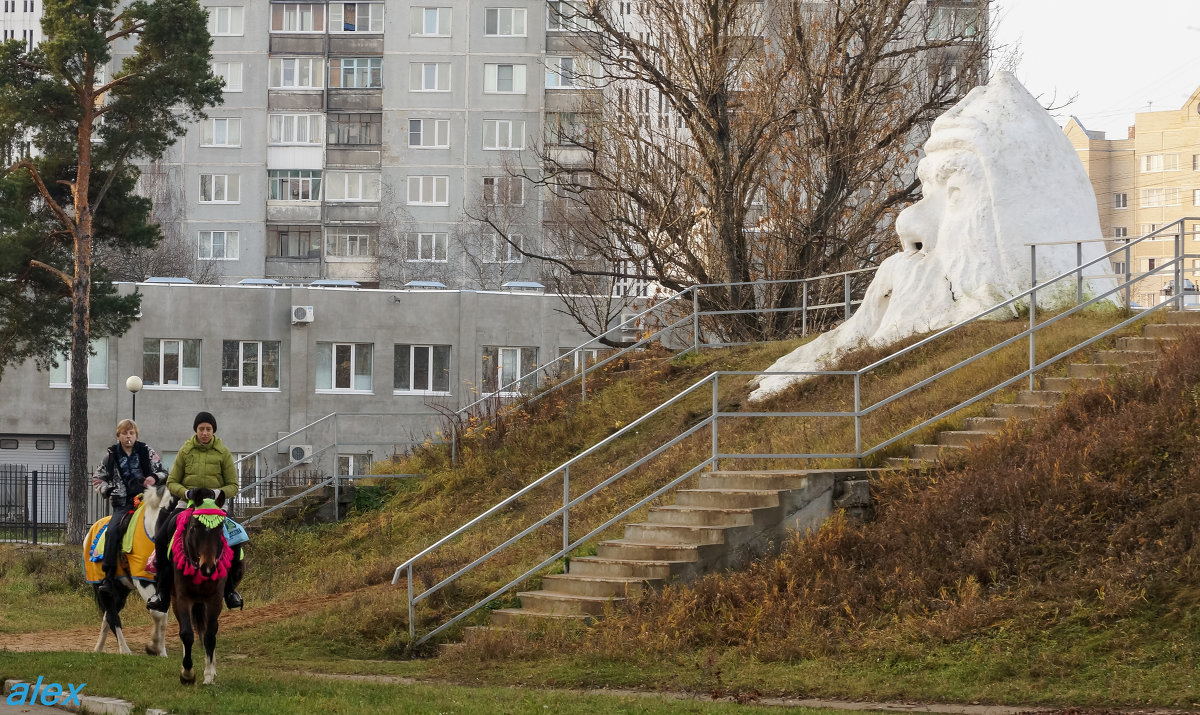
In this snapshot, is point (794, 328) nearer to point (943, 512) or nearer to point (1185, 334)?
point (1185, 334)

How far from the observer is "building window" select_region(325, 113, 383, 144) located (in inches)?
2808

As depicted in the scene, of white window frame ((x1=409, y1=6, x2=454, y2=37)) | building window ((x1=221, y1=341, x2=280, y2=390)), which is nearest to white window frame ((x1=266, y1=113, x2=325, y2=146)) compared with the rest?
white window frame ((x1=409, y1=6, x2=454, y2=37))

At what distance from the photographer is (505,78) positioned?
70.4 m

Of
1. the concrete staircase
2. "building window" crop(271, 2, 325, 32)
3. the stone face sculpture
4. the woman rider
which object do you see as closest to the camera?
the woman rider

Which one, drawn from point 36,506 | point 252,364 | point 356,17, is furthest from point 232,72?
point 36,506

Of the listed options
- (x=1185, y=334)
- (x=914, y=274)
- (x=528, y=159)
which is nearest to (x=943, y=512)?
(x=1185, y=334)

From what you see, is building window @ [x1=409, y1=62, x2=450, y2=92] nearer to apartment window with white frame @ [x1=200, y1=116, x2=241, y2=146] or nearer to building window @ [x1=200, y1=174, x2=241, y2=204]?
apartment window with white frame @ [x1=200, y1=116, x2=241, y2=146]

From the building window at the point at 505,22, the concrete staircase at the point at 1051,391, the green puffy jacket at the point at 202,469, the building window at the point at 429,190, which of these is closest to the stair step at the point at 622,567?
the concrete staircase at the point at 1051,391

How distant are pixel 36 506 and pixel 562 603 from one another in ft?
87.8

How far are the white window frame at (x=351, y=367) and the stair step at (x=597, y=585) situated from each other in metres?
33.4

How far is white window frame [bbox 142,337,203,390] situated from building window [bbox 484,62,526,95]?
26.6m

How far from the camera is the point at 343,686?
1242 cm

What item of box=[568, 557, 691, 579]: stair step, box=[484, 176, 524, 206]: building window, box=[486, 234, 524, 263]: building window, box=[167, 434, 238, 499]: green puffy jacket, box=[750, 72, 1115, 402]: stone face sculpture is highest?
box=[484, 176, 524, 206]: building window

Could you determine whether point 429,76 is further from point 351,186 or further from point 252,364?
point 252,364
